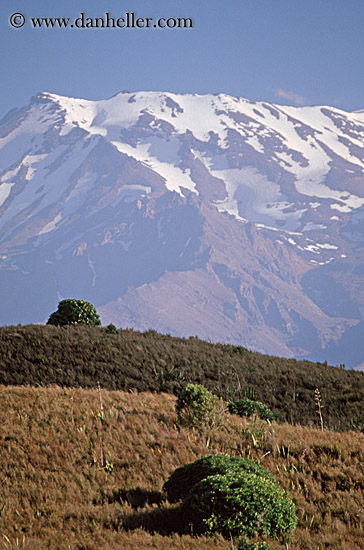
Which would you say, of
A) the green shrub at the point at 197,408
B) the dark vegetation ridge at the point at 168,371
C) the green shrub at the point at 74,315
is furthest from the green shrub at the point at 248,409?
the green shrub at the point at 74,315

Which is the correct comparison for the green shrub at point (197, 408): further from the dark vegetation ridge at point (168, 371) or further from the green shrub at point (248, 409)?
the dark vegetation ridge at point (168, 371)

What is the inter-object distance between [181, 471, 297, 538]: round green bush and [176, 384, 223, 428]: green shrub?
4.13 metres

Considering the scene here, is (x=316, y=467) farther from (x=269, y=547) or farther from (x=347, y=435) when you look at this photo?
(x=269, y=547)

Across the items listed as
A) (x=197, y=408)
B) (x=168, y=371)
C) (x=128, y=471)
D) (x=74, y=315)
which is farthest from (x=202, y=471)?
(x=74, y=315)

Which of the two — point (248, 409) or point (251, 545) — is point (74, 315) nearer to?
point (248, 409)

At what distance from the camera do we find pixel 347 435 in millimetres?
11984

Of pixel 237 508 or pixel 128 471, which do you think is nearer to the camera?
pixel 237 508

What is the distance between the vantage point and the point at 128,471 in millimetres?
9617

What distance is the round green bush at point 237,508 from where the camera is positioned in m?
7.26

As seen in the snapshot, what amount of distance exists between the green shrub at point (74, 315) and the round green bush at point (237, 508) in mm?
18477

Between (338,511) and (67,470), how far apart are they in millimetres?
4832

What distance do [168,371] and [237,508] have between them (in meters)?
12.3

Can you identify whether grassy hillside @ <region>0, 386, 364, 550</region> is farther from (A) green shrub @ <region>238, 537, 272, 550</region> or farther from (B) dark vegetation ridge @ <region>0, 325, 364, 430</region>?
(B) dark vegetation ridge @ <region>0, 325, 364, 430</region>

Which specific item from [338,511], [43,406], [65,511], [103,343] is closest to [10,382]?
[103,343]
